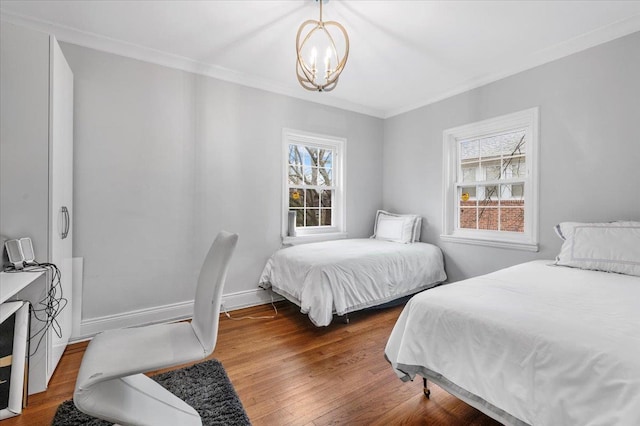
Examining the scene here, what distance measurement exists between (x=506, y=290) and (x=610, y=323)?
1.62 feet

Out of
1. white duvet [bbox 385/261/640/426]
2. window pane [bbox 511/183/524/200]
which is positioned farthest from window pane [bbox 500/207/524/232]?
white duvet [bbox 385/261/640/426]

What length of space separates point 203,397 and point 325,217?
2658 mm

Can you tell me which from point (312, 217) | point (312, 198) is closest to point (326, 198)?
point (312, 198)

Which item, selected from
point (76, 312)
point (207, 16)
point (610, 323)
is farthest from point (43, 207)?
point (610, 323)

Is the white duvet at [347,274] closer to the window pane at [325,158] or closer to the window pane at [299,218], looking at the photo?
the window pane at [299,218]

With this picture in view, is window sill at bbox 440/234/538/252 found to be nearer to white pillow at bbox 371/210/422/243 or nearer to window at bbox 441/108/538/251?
window at bbox 441/108/538/251

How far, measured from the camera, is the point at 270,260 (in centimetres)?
332

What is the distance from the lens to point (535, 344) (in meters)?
1.15

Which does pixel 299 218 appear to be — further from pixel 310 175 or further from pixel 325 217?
pixel 310 175

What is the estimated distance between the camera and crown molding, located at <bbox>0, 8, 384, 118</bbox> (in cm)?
226

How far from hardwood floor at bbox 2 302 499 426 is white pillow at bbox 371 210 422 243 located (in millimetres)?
1313

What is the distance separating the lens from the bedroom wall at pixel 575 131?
7.71 feet

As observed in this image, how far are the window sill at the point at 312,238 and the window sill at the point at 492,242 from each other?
130 centimetres

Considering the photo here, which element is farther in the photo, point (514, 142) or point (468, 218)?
point (468, 218)
